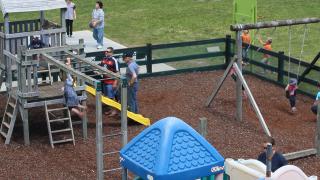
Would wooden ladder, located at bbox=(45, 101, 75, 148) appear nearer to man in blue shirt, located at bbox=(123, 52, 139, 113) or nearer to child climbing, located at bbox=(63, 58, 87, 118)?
child climbing, located at bbox=(63, 58, 87, 118)

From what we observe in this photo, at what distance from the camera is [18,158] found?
16234 mm

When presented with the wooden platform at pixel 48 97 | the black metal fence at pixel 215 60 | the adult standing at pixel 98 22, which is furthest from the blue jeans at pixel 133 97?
the adult standing at pixel 98 22

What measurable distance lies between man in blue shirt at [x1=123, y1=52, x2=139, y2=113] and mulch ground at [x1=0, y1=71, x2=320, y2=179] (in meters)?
0.56

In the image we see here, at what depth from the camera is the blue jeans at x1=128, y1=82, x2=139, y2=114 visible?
60.5ft

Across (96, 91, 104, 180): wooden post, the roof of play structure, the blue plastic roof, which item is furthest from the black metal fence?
the blue plastic roof

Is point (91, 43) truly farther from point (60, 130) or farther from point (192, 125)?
point (60, 130)

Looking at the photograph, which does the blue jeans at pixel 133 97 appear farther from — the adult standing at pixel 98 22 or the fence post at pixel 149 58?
the adult standing at pixel 98 22

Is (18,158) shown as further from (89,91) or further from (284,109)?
(284,109)

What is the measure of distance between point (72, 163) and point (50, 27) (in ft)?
17.1

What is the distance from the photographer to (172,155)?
10.5 meters

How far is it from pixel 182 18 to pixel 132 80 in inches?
575

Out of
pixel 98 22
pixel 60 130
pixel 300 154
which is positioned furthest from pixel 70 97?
pixel 98 22

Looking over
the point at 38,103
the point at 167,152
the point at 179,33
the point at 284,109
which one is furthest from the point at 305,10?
the point at 167,152

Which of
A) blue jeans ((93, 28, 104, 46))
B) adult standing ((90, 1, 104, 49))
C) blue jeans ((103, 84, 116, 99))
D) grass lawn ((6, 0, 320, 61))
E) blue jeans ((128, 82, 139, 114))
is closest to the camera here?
blue jeans ((128, 82, 139, 114))
